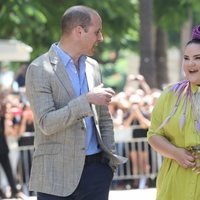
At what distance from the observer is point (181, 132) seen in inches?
170

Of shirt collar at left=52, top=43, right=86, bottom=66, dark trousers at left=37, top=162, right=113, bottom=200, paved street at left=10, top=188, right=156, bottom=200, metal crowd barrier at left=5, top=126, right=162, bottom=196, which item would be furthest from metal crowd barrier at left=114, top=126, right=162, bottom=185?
shirt collar at left=52, top=43, right=86, bottom=66

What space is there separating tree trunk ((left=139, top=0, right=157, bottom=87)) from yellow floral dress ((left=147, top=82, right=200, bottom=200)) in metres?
11.8

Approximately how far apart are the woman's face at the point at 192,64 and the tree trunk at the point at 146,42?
11.9m

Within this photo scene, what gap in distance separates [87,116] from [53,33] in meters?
12.6

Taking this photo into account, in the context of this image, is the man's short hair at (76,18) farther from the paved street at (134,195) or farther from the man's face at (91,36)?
the paved street at (134,195)

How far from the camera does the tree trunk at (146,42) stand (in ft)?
52.9

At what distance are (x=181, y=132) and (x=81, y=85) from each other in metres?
0.72

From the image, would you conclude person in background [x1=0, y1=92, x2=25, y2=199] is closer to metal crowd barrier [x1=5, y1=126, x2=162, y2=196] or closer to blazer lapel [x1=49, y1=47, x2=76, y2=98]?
metal crowd barrier [x1=5, y1=126, x2=162, y2=196]

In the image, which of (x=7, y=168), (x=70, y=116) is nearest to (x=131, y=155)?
(x=7, y=168)

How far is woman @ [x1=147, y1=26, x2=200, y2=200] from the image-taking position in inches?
169

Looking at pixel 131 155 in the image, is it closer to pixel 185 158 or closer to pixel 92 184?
pixel 92 184

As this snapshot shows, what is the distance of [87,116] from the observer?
15.0ft

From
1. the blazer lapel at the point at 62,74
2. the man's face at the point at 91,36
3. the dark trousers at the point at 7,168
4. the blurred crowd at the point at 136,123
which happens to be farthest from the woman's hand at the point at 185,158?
the blurred crowd at the point at 136,123

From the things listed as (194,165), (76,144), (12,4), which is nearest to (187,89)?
(194,165)
